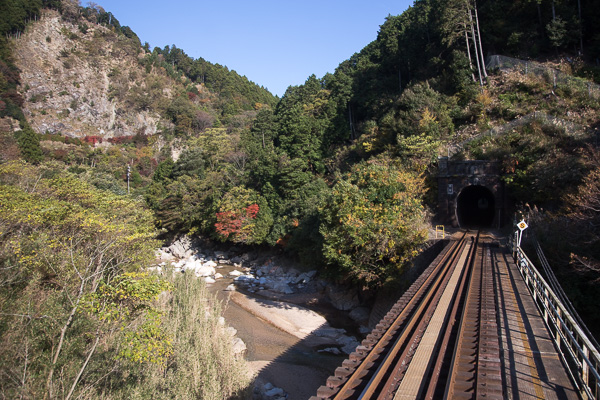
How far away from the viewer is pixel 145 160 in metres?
Result: 58.2

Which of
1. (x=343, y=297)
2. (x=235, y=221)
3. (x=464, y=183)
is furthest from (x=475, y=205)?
(x=235, y=221)

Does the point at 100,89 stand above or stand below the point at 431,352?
above

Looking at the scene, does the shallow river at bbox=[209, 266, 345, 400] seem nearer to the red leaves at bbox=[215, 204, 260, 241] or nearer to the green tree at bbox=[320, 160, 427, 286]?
the green tree at bbox=[320, 160, 427, 286]

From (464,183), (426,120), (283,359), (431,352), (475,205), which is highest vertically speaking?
(426,120)

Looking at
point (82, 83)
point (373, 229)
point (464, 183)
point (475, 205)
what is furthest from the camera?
point (82, 83)

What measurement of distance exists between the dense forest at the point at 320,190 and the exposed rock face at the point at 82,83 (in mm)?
8589

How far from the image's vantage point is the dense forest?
814 cm

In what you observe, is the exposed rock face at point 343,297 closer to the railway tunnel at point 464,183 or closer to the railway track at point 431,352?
the railway tunnel at point 464,183

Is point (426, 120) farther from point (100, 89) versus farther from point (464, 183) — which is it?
point (100, 89)

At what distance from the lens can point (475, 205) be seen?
29.0 metres

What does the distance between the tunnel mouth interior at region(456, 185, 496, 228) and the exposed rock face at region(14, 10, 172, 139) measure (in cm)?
6006

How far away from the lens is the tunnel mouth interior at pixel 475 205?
1027 inches

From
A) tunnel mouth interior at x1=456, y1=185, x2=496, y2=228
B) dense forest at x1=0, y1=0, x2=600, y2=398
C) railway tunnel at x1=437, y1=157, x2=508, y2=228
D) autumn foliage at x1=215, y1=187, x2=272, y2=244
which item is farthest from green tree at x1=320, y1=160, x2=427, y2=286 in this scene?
autumn foliage at x1=215, y1=187, x2=272, y2=244

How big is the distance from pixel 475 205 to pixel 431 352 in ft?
84.9
